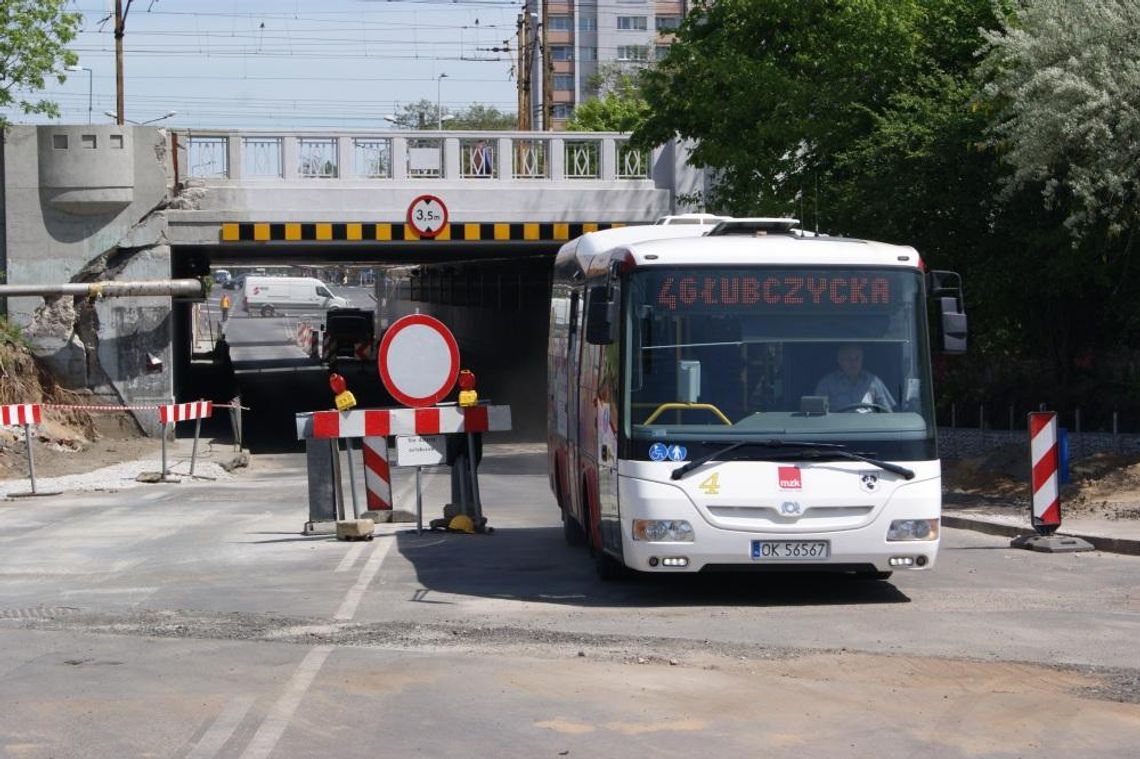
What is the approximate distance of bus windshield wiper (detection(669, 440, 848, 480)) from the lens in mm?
11352

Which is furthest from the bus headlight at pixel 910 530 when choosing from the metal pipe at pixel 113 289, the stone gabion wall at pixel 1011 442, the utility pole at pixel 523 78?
the utility pole at pixel 523 78

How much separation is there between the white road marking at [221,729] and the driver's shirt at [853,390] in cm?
490

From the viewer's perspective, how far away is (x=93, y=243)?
30.9 meters

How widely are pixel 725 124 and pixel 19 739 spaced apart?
22.1 metres

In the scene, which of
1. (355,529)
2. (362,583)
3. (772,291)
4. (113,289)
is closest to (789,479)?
(772,291)

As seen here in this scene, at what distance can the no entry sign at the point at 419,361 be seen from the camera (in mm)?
15758

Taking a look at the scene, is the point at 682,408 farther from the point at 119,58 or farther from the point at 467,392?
the point at 119,58

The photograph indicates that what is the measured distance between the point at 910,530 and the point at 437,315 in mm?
60980

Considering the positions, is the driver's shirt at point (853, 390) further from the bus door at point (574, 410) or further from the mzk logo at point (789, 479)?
the bus door at point (574, 410)

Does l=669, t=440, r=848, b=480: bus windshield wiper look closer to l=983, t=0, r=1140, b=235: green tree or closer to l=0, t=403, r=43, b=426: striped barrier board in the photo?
l=983, t=0, r=1140, b=235: green tree

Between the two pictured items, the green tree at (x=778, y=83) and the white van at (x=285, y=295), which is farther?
the white van at (x=285, y=295)

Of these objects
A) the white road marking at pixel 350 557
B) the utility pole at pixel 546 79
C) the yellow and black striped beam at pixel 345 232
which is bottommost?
the white road marking at pixel 350 557

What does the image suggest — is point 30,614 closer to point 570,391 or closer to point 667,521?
point 667,521

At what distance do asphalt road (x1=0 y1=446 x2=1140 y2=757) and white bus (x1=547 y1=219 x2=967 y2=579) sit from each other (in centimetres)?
50
